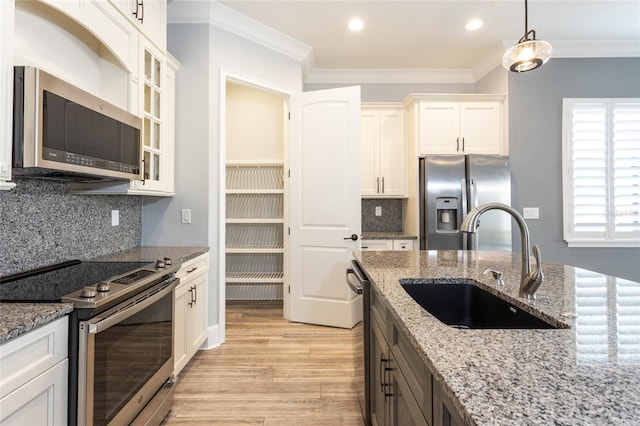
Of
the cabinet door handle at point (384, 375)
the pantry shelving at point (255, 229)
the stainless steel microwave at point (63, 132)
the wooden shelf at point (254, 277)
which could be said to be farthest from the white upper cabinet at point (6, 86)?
the pantry shelving at point (255, 229)

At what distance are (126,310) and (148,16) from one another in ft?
6.44

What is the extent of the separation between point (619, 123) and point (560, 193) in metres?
0.96

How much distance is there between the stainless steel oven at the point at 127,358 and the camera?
1.25 m

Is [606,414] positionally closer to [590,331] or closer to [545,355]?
[545,355]

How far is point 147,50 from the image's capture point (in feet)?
7.50

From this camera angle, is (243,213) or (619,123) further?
(243,213)

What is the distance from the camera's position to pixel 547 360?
0.68 metres

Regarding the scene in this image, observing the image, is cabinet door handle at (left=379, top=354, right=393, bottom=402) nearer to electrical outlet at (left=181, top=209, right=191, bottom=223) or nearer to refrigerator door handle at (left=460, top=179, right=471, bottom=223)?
electrical outlet at (left=181, top=209, right=191, bottom=223)

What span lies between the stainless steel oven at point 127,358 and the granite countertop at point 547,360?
1.10m

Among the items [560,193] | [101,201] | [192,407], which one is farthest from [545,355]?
[560,193]

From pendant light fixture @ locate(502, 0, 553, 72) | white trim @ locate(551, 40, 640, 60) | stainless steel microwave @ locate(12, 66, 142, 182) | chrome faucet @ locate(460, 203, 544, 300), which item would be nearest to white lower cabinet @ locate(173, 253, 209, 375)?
stainless steel microwave @ locate(12, 66, 142, 182)

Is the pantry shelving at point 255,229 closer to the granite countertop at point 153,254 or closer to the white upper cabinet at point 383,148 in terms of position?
the white upper cabinet at point 383,148

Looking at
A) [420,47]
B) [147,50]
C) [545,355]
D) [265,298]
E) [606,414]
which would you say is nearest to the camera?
[606,414]

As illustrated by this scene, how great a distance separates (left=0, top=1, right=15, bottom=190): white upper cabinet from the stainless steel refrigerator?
328cm
